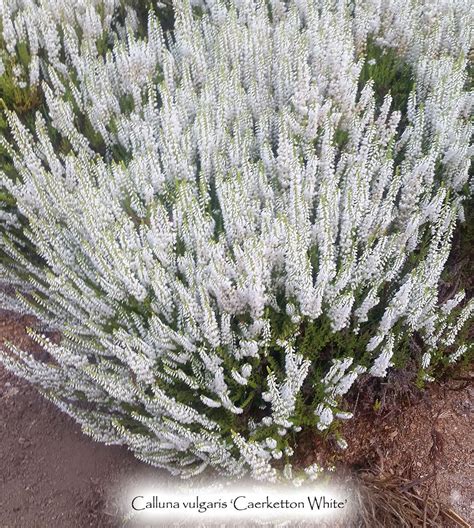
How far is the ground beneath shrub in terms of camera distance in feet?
7.84

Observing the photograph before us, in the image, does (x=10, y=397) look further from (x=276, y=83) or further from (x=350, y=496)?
(x=276, y=83)

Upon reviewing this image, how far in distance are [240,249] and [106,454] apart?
1.38m

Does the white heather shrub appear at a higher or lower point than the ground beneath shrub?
higher

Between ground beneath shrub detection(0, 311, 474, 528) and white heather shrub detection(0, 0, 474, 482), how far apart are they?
11.1 inches

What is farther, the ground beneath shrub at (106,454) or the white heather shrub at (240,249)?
the ground beneath shrub at (106,454)

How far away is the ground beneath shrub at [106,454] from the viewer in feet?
7.84

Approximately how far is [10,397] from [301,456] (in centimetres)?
167

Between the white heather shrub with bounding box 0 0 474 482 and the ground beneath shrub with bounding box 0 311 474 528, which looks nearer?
the white heather shrub with bounding box 0 0 474 482

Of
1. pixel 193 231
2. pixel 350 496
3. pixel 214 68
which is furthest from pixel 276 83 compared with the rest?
pixel 350 496

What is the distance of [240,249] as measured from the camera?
2029mm

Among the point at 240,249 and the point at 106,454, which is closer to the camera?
the point at 240,249

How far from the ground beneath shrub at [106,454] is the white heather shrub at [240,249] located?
0.28 metres

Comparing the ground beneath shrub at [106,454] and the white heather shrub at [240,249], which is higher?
the white heather shrub at [240,249]

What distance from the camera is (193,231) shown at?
2170mm
